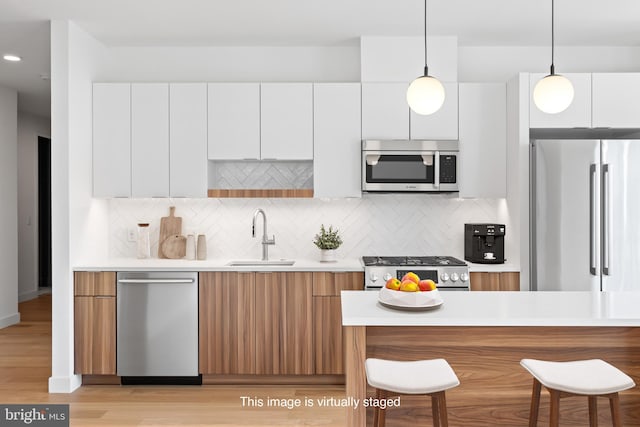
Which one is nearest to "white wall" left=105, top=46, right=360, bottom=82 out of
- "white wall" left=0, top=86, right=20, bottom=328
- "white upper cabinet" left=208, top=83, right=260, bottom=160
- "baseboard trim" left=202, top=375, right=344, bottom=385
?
"white upper cabinet" left=208, top=83, right=260, bottom=160

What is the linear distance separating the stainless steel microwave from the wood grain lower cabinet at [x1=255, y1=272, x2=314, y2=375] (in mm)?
933

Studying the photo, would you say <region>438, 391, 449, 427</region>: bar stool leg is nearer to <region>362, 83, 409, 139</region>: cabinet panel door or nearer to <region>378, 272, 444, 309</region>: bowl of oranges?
<region>378, 272, 444, 309</region>: bowl of oranges

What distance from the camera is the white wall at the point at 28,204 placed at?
663cm

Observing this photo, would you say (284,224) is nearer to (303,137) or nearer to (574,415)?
(303,137)

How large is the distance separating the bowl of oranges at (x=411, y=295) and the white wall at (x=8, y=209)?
4957mm

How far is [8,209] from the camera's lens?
18.5 feet

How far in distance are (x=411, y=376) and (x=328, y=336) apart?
5.48 ft

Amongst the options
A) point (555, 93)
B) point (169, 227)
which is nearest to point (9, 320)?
point (169, 227)

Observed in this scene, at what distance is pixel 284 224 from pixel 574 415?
2527mm

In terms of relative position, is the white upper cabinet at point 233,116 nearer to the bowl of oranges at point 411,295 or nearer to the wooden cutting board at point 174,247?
the wooden cutting board at point 174,247

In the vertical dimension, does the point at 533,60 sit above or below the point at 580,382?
above

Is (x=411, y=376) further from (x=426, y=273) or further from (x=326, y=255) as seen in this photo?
(x=326, y=255)

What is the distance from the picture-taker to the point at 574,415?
240cm

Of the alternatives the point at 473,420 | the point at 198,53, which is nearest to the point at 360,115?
the point at 198,53
